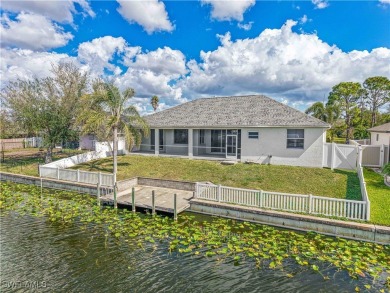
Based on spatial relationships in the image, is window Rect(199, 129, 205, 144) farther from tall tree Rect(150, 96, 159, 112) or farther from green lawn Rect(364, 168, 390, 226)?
tall tree Rect(150, 96, 159, 112)

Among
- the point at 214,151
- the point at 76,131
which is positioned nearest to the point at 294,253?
the point at 214,151

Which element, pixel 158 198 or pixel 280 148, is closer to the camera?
pixel 158 198

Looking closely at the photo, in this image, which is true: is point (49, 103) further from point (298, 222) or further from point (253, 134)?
point (298, 222)

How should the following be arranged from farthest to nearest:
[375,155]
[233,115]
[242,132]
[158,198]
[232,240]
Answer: [233,115], [242,132], [375,155], [158,198], [232,240]

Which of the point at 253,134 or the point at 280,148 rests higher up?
the point at 253,134

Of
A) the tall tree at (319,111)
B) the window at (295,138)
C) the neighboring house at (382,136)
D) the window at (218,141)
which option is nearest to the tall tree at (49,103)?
the window at (218,141)

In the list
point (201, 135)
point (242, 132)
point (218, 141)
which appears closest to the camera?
point (242, 132)

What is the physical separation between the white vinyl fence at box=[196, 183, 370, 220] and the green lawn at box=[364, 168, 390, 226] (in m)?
0.58

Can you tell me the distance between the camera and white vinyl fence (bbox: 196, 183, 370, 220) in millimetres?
9133

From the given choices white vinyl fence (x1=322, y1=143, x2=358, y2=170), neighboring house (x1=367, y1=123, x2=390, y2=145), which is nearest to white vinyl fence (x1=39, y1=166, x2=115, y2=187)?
white vinyl fence (x1=322, y1=143, x2=358, y2=170)

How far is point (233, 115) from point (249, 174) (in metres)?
6.36

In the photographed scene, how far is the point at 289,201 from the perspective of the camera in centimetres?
Answer: 1021

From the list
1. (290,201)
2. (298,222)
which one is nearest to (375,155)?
(290,201)

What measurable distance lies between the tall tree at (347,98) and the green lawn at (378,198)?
2358cm
